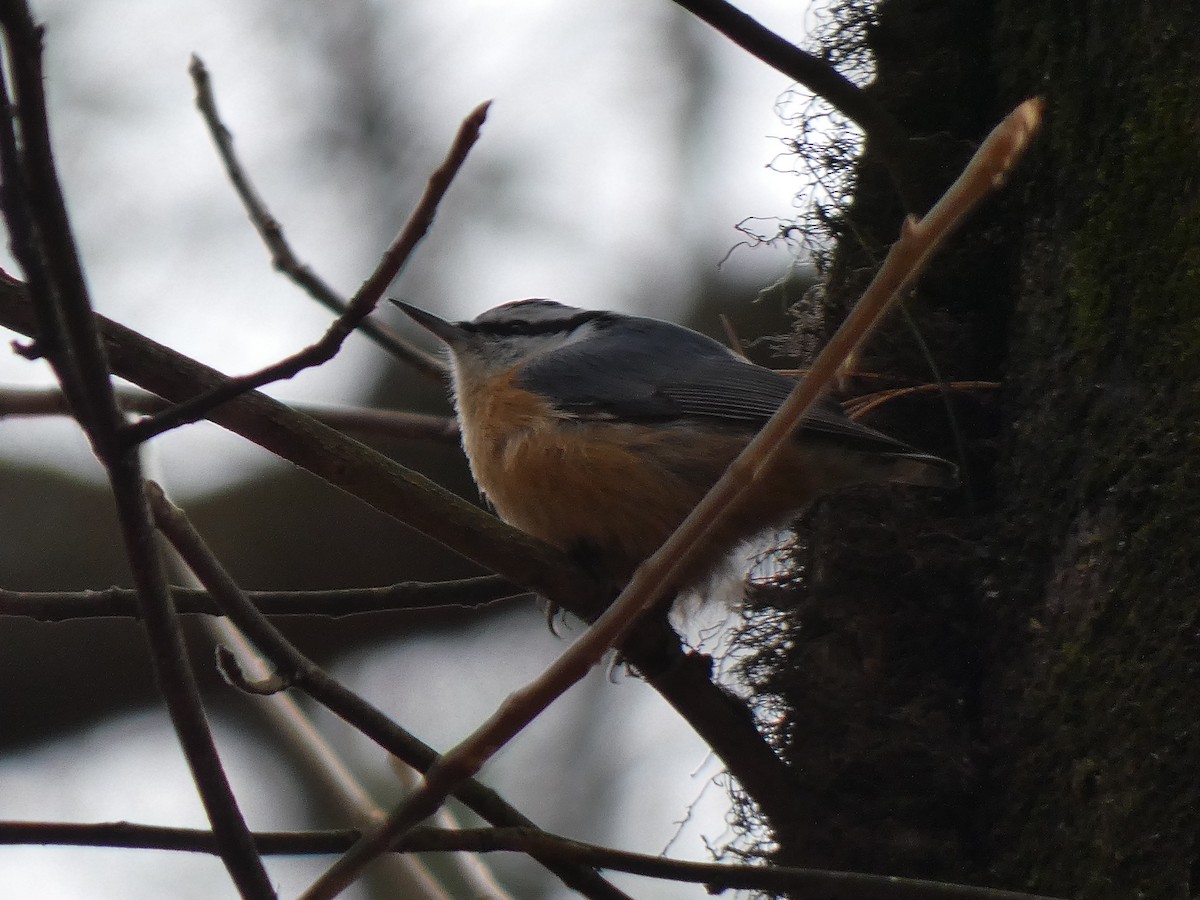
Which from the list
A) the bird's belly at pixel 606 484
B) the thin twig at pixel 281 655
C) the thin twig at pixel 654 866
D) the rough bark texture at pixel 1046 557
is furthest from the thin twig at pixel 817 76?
the thin twig at pixel 654 866

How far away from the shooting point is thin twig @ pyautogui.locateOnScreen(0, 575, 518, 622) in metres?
1.49

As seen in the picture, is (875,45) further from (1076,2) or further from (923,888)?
(923,888)

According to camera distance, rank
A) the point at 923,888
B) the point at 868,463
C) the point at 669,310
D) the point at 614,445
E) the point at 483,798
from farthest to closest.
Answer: the point at 669,310 < the point at 614,445 < the point at 868,463 < the point at 483,798 < the point at 923,888

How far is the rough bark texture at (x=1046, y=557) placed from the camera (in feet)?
5.07

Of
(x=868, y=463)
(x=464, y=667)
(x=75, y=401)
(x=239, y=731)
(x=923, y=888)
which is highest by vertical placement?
(x=239, y=731)

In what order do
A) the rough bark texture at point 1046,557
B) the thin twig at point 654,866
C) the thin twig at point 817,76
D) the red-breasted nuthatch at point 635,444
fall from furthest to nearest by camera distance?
the red-breasted nuthatch at point 635,444 → the thin twig at point 817,76 → the rough bark texture at point 1046,557 → the thin twig at point 654,866

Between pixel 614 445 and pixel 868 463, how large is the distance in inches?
19.2

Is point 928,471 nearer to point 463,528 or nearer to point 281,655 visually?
point 463,528

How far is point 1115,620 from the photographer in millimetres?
1607

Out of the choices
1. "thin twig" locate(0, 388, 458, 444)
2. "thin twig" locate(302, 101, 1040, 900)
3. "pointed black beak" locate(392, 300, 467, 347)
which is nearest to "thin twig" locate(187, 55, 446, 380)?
"thin twig" locate(0, 388, 458, 444)

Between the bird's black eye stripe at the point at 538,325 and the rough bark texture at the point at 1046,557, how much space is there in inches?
40.3

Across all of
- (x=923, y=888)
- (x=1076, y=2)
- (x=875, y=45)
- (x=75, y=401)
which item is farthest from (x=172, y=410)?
(x=875, y=45)

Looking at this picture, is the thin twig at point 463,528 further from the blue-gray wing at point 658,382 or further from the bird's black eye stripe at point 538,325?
the bird's black eye stripe at point 538,325

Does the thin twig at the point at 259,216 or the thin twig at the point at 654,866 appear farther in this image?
the thin twig at the point at 259,216
